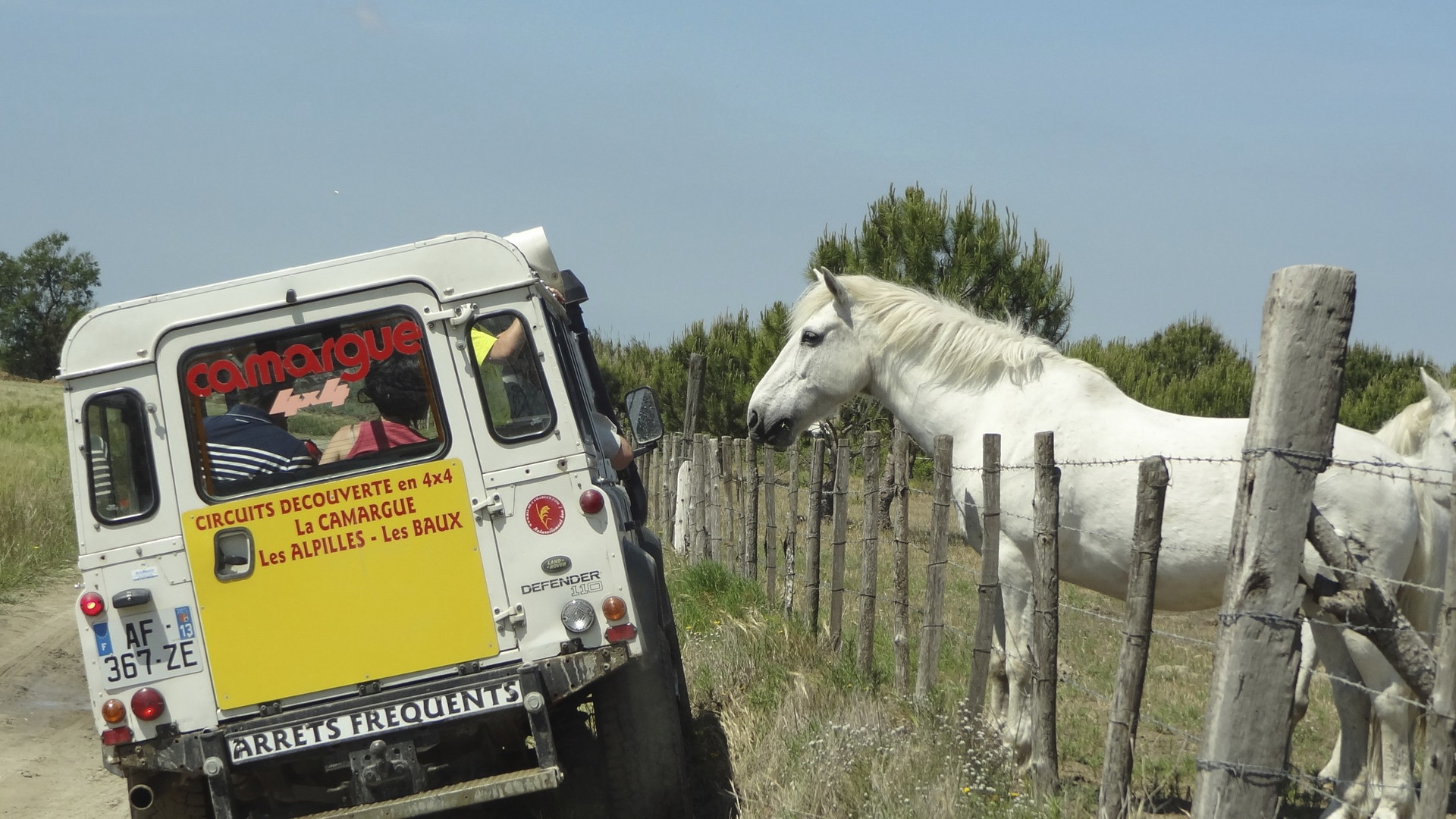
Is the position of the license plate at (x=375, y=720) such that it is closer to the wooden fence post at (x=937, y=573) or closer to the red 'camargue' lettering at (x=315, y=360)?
the red 'camargue' lettering at (x=315, y=360)

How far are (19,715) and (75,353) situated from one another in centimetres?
493

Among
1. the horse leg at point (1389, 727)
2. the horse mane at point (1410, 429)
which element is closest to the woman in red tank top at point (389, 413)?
the horse leg at point (1389, 727)

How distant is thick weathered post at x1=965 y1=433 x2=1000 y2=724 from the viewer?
19.4ft

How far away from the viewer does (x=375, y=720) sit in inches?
177

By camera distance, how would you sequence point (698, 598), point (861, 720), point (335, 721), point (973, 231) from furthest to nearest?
point (973, 231) < point (698, 598) < point (861, 720) < point (335, 721)

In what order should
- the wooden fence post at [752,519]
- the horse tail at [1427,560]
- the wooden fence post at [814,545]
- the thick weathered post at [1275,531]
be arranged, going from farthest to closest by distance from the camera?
the wooden fence post at [752,519]
the wooden fence post at [814,545]
the horse tail at [1427,560]
the thick weathered post at [1275,531]

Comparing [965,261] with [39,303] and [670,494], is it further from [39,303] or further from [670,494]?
[39,303]

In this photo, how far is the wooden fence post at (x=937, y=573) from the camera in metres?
6.42

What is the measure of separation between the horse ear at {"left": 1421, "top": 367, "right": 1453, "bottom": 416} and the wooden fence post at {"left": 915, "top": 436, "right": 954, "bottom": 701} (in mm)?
2176

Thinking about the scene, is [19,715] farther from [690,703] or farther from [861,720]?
[861,720]

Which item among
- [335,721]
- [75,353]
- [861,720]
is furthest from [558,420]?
[861,720]

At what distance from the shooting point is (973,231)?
2327 centimetres

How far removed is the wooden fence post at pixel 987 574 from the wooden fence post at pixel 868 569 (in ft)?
3.55

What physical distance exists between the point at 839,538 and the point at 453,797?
179 inches
